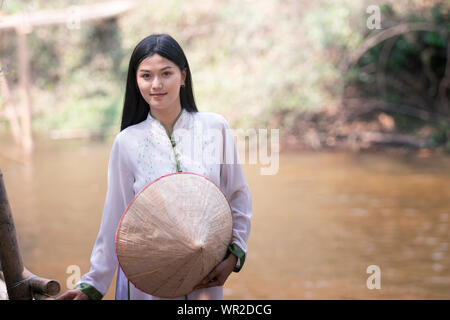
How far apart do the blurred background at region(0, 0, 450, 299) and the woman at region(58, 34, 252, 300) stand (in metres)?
2.45

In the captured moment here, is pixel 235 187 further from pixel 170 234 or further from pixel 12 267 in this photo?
pixel 12 267

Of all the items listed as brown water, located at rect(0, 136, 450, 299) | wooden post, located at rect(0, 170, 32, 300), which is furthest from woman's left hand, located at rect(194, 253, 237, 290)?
brown water, located at rect(0, 136, 450, 299)

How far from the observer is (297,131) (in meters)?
8.72

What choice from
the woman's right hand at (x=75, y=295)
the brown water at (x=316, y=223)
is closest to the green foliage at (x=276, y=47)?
the brown water at (x=316, y=223)

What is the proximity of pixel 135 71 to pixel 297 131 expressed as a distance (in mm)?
7377

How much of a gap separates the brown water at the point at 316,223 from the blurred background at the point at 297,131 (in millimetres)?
18

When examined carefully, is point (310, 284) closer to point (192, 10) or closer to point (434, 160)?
point (434, 160)

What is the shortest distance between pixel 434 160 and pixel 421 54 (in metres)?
2.11

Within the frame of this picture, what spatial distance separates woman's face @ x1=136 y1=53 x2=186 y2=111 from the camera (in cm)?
141

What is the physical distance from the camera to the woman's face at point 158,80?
1409 mm
